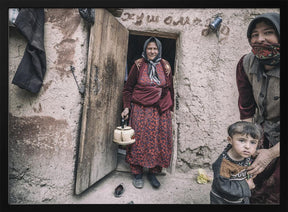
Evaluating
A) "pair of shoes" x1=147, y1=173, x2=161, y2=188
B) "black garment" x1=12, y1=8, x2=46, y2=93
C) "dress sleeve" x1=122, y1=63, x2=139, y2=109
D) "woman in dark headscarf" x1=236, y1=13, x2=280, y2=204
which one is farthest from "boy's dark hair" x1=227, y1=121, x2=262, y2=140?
"black garment" x1=12, y1=8, x2=46, y2=93

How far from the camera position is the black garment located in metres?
1.53

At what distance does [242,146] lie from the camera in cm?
146

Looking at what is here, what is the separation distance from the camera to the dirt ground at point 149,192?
184 cm

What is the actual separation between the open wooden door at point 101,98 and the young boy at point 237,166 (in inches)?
53.8

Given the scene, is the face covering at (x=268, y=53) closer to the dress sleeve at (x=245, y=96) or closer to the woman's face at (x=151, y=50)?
the dress sleeve at (x=245, y=96)

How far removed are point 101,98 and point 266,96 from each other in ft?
5.81

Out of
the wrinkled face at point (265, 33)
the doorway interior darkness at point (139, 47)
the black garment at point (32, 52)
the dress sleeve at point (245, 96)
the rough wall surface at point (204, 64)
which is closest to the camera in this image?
the wrinkled face at point (265, 33)

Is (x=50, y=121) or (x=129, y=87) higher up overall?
(x=129, y=87)

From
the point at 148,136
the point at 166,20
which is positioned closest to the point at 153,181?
the point at 148,136

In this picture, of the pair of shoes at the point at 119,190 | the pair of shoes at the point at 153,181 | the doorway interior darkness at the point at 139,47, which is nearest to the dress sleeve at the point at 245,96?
the pair of shoes at the point at 153,181

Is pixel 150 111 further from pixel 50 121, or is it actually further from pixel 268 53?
pixel 268 53

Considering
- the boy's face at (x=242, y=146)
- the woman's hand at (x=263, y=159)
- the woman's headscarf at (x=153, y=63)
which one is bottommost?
the woman's hand at (x=263, y=159)

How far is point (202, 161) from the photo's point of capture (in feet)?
7.61
